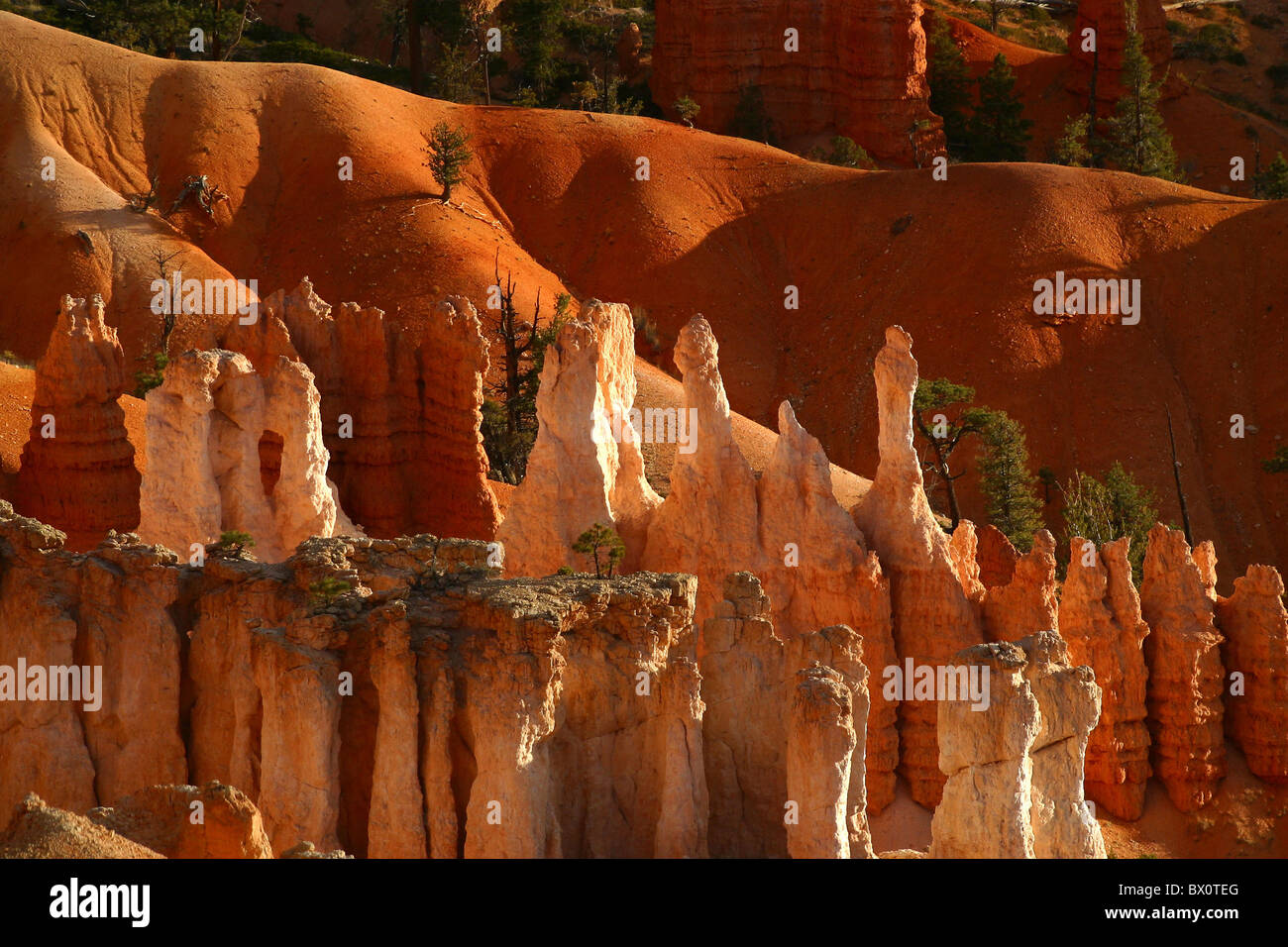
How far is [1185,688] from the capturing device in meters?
36.2

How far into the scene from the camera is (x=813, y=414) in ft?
231

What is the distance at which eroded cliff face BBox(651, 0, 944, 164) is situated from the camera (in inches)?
3575

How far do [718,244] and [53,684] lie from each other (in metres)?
53.4

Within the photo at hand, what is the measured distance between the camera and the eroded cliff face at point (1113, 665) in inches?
1405

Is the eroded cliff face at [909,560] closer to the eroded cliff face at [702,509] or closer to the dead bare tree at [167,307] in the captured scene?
the eroded cliff face at [702,509]

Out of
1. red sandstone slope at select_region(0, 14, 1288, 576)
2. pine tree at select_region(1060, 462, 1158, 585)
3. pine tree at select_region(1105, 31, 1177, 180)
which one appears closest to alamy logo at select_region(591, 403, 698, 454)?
pine tree at select_region(1060, 462, 1158, 585)

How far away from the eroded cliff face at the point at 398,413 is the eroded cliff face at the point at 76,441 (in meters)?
3.22

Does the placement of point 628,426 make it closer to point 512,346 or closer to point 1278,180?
point 512,346

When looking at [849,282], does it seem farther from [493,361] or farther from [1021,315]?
[493,361]

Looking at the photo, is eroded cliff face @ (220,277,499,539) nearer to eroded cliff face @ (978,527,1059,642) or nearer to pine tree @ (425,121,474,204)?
eroded cliff face @ (978,527,1059,642)

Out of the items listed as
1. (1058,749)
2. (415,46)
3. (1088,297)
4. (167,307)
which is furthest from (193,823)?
(415,46)

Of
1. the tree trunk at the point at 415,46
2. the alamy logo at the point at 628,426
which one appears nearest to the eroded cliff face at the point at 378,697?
the alamy logo at the point at 628,426
